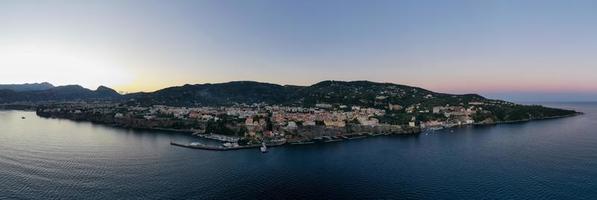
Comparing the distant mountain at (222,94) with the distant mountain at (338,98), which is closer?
the distant mountain at (338,98)

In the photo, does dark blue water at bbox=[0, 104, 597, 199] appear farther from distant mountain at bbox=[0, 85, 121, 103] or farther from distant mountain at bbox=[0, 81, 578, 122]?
distant mountain at bbox=[0, 85, 121, 103]

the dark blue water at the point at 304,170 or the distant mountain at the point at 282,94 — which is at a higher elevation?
the distant mountain at the point at 282,94

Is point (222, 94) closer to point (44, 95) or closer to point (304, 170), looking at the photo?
point (44, 95)

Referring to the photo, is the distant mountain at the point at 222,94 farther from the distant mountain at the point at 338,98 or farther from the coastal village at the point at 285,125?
the coastal village at the point at 285,125

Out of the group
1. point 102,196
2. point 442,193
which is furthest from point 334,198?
point 102,196

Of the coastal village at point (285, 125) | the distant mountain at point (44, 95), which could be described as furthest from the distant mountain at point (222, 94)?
the distant mountain at point (44, 95)

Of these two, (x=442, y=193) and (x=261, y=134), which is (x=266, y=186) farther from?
(x=261, y=134)
